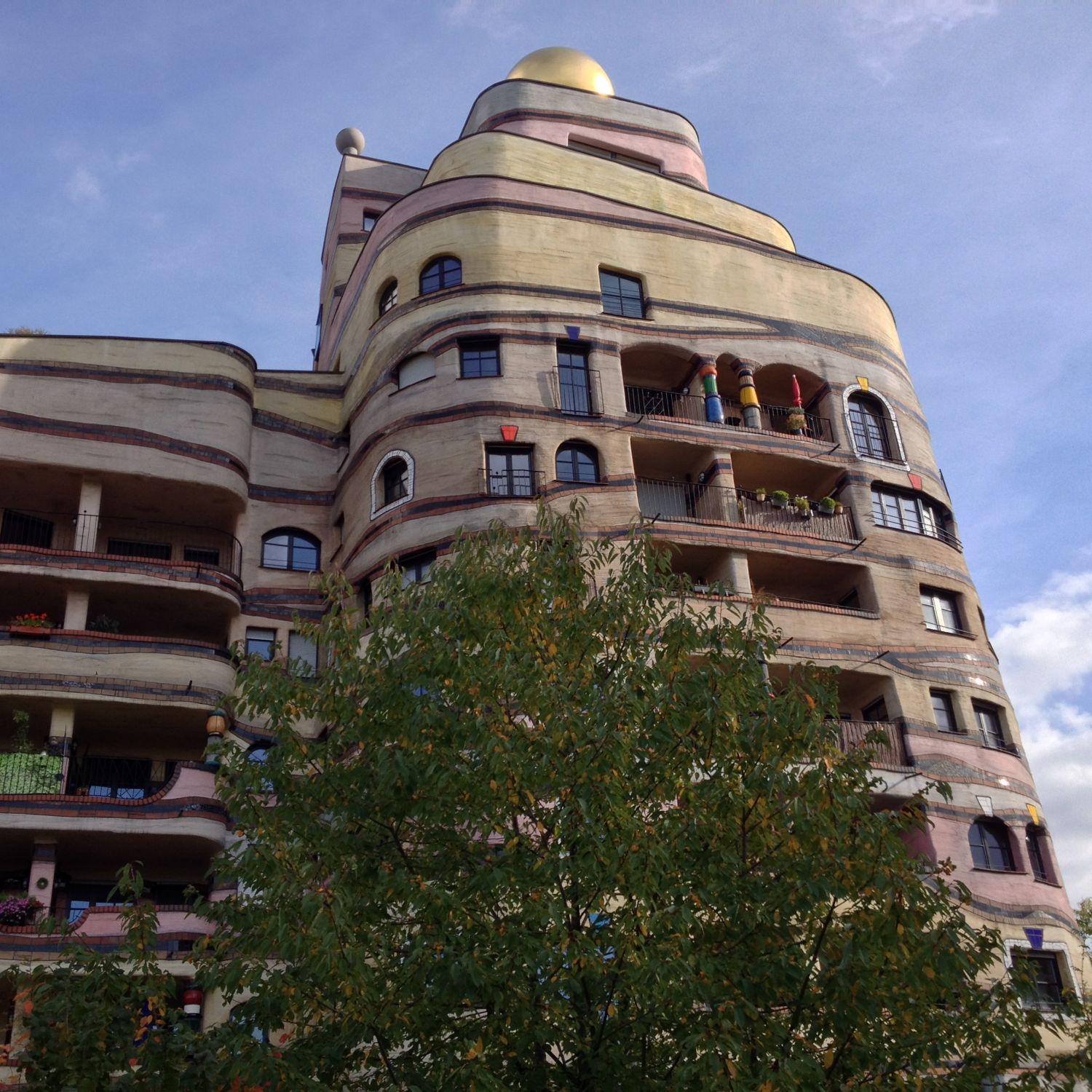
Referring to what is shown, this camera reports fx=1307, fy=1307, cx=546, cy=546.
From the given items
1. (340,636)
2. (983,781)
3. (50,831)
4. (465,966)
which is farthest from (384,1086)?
(983,781)

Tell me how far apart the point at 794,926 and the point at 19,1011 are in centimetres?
763

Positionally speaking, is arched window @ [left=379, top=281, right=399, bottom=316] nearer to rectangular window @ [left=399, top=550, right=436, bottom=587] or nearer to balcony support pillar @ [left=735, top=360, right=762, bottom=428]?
rectangular window @ [left=399, top=550, right=436, bottom=587]

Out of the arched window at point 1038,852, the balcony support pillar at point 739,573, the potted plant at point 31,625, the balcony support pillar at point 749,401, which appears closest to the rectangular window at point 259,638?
the potted plant at point 31,625

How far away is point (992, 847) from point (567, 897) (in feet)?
58.0

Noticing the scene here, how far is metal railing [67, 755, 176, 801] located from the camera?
26203mm

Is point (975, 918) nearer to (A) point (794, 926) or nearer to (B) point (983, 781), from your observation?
(B) point (983, 781)

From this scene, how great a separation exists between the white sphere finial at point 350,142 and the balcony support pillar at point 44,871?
27.7 m

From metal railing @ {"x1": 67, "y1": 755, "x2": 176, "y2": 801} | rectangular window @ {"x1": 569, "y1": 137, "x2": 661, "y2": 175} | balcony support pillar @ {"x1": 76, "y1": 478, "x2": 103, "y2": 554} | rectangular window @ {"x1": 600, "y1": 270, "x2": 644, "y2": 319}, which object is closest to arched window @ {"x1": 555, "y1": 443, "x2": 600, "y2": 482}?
rectangular window @ {"x1": 600, "y1": 270, "x2": 644, "y2": 319}

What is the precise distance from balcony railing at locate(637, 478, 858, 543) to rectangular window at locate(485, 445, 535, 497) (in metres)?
2.60

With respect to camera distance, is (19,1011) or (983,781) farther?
(983,781)

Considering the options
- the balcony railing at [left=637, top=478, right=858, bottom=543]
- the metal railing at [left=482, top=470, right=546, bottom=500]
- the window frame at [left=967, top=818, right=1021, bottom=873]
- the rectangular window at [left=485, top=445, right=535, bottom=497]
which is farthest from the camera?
the balcony railing at [left=637, top=478, right=858, bottom=543]

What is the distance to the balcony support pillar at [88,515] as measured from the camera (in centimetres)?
2747

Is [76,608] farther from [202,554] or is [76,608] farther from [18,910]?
[18,910]

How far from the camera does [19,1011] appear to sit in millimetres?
12844
